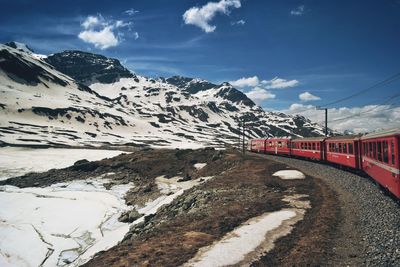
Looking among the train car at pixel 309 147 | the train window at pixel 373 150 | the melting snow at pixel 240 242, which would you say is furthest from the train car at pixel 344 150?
the melting snow at pixel 240 242

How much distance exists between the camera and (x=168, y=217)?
25453 millimetres

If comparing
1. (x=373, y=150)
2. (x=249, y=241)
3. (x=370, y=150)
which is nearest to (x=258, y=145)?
(x=370, y=150)

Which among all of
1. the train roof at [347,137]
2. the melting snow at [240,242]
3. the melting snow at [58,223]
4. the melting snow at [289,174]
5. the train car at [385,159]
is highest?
the train roof at [347,137]

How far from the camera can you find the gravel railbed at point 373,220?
12.0m

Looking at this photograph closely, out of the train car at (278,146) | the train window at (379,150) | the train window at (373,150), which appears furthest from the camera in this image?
the train car at (278,146)

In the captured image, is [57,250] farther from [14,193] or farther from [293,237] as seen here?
[14,193]

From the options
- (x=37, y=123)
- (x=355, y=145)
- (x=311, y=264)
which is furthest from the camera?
(x=37, y=123)

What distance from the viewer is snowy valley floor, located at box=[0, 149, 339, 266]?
13.5 metres

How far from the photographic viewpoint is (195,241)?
14773mm

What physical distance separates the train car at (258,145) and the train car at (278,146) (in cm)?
310

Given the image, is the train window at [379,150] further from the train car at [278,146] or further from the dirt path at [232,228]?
the train car at [278,146]

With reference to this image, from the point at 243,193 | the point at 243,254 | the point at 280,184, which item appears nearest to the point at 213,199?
the point at 243,193

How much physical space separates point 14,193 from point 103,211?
22.1 m

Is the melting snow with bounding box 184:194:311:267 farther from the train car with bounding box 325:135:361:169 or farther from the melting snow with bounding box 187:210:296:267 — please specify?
the train car with bounding box 325:135:361:169
